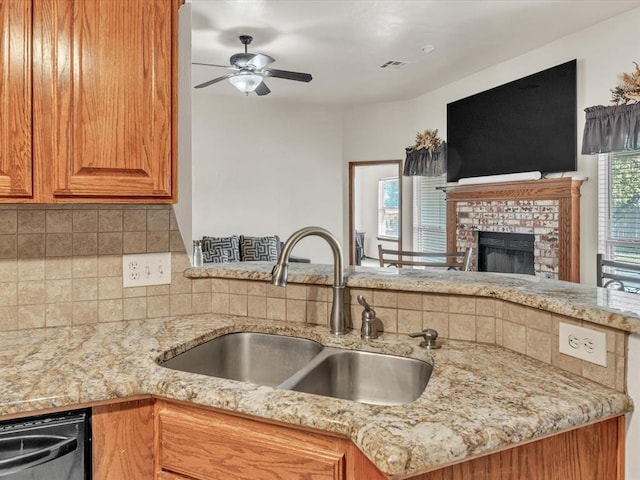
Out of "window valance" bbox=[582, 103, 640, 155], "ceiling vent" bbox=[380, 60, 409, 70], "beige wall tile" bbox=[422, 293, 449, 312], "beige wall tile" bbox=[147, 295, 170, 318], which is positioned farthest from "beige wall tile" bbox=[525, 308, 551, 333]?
"ceiling vent" bbox=[380, 60, 409, 70]

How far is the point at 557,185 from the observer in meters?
4.11

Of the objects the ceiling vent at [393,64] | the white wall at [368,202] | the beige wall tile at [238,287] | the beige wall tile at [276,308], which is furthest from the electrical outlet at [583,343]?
the white wall at [368,202]

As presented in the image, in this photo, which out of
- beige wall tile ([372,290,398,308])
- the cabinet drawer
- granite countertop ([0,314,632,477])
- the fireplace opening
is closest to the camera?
granite countertop ([0,314,632,477])

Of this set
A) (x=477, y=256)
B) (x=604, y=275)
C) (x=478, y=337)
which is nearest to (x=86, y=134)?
(x=478, y=337)

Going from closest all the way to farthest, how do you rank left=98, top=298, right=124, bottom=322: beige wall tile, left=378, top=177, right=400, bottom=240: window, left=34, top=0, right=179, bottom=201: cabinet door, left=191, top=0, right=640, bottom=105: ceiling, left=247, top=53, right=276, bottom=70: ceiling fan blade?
left=34, top=0, right=179, bottom=201: cabinet door
left=98, top=298, right=124, bottom=322: beige wall tile
left=191, top=0, right=640, bottom=105: ceiling
left=247, top=53, right=276, bottom=70: ceiling fan blade
left=378, top=177, right=400, bottom=240: window

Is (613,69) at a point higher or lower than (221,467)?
higher

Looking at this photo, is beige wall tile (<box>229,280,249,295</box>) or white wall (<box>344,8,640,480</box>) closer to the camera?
beige wall tile (<box>229,280,249,295</box>)

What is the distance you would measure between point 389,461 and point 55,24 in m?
1.47

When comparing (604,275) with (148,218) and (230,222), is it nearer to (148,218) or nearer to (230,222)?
(148,218)

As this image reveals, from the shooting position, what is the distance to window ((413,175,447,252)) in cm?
596

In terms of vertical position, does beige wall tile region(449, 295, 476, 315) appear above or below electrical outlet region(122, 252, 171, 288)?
below

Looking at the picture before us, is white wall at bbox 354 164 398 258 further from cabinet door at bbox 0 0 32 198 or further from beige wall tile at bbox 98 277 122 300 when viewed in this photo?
cabinet door at bbox 0 0 32 198

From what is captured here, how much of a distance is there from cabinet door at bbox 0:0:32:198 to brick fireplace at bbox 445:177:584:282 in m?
4.00

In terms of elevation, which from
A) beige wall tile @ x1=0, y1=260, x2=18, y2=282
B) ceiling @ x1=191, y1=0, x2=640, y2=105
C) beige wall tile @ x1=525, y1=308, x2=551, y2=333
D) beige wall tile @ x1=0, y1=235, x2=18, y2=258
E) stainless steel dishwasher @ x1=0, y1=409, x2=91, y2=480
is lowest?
stainless steel dishwasher @ x1=0, y1=409, x2=91, y2=480
